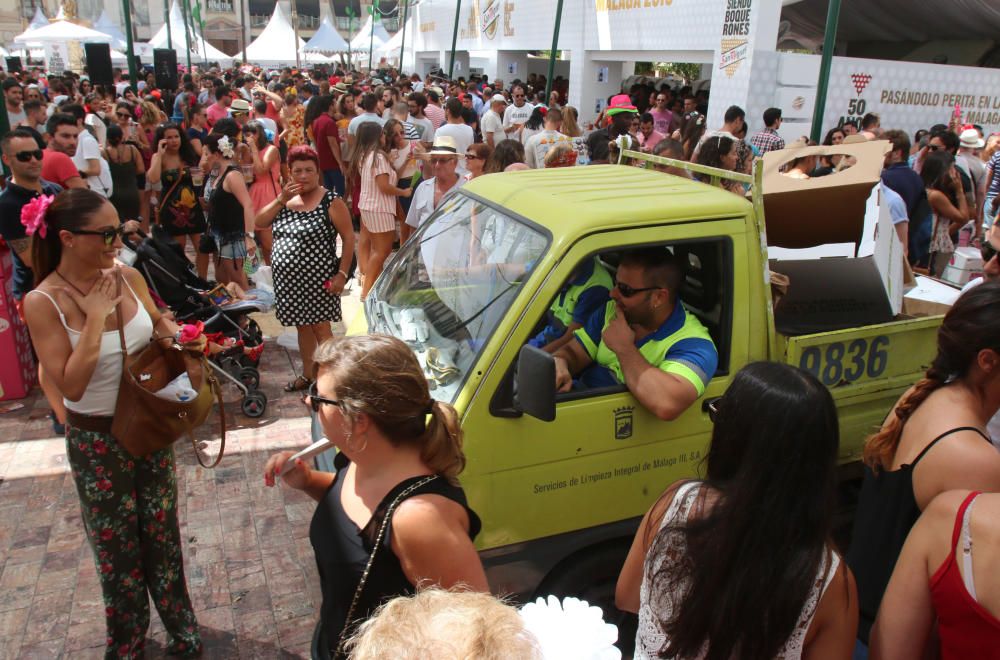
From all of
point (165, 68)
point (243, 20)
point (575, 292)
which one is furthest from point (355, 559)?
point (243, 20)

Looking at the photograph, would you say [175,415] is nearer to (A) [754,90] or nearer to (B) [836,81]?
(A) [754,90]

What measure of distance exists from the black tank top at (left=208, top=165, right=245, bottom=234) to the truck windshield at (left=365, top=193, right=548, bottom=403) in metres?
3.79

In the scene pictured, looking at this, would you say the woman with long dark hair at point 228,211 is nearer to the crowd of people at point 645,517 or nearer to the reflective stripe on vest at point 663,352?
the crowd of people at point 645,517

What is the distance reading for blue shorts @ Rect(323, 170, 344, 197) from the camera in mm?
10938

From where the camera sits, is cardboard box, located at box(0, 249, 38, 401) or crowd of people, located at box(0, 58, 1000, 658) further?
cardboard box, located at box(0, 249, 38, 401)

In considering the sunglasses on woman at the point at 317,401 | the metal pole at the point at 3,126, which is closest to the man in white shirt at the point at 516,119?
the metal pole at the point at 3,126

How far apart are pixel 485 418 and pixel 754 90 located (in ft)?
35.2

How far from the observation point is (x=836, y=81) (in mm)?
11938

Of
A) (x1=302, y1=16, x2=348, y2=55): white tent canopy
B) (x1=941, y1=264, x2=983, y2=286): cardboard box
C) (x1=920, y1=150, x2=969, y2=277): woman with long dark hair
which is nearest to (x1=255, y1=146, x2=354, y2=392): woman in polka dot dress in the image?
(x1=941, y1=264, x2=983, y2=286): cardboard box

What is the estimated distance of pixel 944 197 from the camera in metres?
7.74

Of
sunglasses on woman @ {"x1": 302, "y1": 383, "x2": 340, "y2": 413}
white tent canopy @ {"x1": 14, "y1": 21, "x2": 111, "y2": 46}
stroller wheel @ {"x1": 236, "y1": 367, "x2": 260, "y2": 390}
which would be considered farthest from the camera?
white tent canopy @ {"x1": 14, "y1": 21, "x2": 111, "y2": 46}

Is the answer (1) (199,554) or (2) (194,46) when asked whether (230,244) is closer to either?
(1) (199,554)

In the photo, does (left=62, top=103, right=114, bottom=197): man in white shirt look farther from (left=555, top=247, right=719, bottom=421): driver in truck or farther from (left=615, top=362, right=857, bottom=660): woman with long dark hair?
(left=615, top=362, right=857, bottom=660): woman with long dark hair

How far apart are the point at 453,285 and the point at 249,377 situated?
9.40 feet
